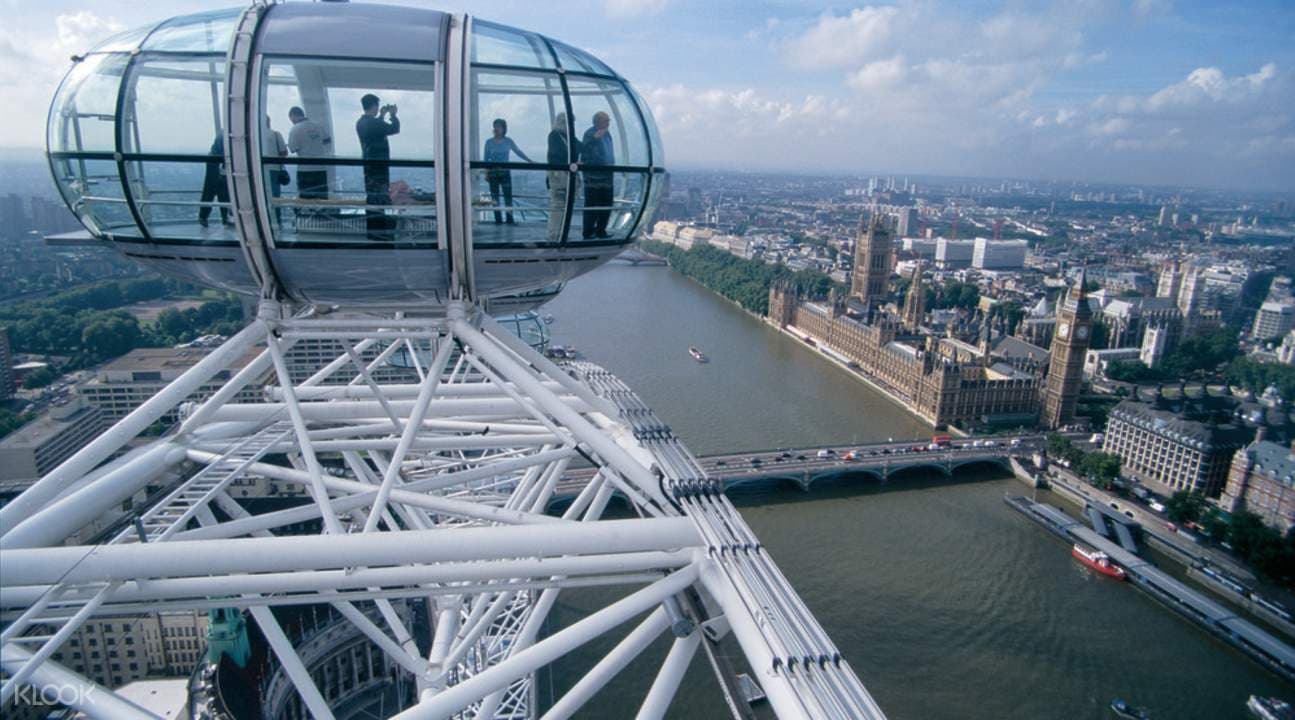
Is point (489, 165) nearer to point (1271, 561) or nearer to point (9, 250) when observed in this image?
point (1271, 561)

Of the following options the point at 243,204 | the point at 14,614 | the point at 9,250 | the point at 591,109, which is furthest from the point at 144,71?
the point at 9,250

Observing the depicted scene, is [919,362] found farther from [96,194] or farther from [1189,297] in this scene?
[1189,297]

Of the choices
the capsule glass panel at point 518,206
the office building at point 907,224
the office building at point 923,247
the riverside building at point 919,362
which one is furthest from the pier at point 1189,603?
the office building at point 907,224

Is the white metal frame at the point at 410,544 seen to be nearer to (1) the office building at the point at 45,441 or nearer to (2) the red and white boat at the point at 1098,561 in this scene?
(2) the red and white boat at the point at 1098,561

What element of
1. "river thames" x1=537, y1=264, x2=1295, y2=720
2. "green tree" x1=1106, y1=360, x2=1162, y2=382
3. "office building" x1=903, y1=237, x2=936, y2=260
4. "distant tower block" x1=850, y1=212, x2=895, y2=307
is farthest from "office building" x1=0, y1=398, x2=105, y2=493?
"office building" x1=903, y1=237, x2=936, y2=260

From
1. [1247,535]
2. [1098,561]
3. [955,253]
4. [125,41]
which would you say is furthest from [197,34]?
[955,253]

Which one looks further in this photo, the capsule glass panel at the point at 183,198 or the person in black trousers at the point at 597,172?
the person in black trousers at the point at 597,172
